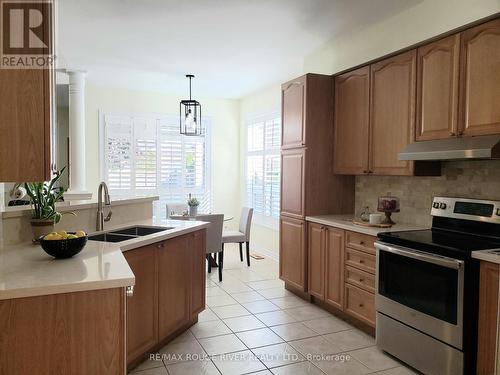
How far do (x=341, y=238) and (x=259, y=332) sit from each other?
111cm

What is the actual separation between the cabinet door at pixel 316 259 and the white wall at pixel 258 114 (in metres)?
2.02

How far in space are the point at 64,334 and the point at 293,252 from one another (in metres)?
2.88

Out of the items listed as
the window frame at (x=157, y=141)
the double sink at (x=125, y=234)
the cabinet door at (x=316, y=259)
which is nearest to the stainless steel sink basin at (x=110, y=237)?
the double sink at (x=125, y=234)

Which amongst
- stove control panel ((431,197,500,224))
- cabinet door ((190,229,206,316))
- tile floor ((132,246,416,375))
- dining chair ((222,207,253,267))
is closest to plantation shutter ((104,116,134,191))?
dining chair ((222,207,253,267))

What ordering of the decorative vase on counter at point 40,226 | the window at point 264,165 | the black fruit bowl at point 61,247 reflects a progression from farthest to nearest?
the window at point 264,165, the decorative vase on counter at point 40,226, the black fruit bowl at point 61,247

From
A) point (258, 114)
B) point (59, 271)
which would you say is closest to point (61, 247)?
point (59, 271)

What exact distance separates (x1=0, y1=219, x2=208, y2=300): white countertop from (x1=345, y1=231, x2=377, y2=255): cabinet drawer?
190cm

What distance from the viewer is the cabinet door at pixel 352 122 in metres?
3.69

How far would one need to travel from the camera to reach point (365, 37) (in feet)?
11.9

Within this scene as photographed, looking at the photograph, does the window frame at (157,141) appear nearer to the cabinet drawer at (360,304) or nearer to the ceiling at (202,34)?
the ceiling at (202,34)

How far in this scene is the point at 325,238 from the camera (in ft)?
12.5

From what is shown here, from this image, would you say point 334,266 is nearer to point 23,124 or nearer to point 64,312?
point 64,312

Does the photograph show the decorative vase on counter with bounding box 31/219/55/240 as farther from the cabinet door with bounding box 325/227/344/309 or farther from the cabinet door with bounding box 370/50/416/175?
the cabinet door with bounding box 370/50/416/175

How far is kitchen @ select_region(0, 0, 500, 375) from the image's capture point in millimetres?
1765
